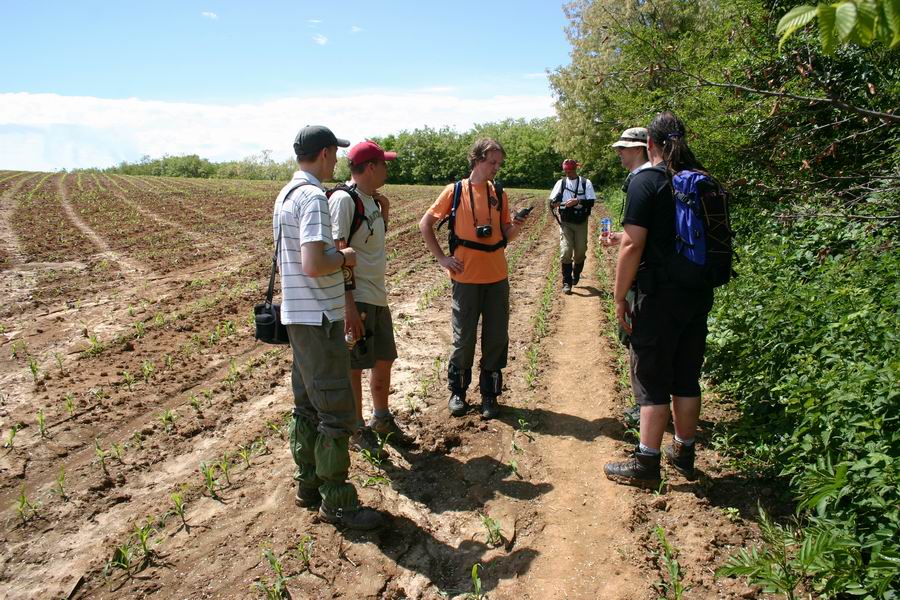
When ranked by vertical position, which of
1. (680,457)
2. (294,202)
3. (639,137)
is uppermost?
(639,137)

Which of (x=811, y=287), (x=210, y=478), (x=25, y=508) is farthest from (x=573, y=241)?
(x=25, y=508)

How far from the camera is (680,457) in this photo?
11.8ft

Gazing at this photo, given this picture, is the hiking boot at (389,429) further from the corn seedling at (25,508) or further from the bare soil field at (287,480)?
the corn seedling at (25,508)

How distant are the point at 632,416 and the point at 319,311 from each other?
8.99 ft

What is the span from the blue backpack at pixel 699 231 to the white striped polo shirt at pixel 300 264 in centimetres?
190

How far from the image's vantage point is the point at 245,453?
13.2ft

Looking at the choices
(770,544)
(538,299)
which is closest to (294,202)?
(770,544)

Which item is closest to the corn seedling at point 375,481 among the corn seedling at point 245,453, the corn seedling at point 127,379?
the corn seedling at point 245,453

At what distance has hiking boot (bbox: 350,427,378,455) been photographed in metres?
4.18

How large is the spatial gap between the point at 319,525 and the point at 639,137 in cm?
326

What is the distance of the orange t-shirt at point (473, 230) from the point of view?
4438 millimetres

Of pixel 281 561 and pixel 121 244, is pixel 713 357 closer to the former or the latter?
pixel 281 561

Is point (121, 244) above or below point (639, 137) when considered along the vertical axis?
below

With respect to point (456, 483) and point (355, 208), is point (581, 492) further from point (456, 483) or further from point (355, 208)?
point (355, 208)
